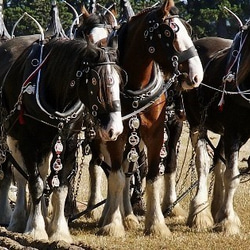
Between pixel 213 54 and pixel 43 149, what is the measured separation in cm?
255

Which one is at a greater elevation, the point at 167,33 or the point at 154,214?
the point at 167,33

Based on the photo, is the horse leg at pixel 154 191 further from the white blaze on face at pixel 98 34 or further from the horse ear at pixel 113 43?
the white blaze on face at pixel 98 34

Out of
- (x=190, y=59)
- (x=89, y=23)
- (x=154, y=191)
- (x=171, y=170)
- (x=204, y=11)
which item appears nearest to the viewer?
(x=190, y=59)

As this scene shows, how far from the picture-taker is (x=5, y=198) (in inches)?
286

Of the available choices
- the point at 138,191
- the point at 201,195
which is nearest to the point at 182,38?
the point at 201,195

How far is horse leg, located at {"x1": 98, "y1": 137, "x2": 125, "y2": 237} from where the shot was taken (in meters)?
6.38

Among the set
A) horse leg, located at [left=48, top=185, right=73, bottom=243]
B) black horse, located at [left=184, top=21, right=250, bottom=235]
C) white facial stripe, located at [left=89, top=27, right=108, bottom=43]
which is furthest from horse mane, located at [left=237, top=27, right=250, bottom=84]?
horse leg, located at [left=48, top=185, right=73, bottom=243]

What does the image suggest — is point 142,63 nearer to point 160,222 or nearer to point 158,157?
point 158,157

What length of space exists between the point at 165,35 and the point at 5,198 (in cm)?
249

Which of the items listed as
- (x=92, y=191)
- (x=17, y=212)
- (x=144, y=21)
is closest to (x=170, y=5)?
(x=144, y=21)

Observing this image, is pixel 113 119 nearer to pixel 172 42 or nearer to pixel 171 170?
pixel 172 42

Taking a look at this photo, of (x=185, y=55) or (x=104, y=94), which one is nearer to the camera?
(x=104, y=94)

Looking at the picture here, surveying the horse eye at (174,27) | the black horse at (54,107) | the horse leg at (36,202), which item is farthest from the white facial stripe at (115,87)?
the horse leg at (36,202)

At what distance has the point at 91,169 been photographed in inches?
313
